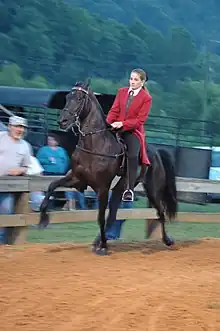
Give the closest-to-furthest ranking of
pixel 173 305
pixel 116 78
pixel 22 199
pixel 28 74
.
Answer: pixel 173 305 < pixel 22 199 < pixel 28 74 < pixel 116 78

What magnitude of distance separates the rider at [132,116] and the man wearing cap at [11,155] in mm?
1250

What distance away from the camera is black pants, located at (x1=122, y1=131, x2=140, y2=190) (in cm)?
1051

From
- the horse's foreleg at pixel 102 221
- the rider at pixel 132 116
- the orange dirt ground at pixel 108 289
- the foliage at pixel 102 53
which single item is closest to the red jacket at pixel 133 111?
the rider at pixel 132 116

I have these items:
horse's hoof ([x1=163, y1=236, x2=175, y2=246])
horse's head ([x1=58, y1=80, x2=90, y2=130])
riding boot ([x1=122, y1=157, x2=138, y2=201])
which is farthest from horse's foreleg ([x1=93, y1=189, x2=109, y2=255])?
horse's hoof ([x1=163, y1=236, x2=175, y2=246])

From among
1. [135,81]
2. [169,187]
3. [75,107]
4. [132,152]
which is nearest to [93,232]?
[169,187]

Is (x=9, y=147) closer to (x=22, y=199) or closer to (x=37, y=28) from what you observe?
(x=22, y=199)

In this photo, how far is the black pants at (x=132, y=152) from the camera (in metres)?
10.5

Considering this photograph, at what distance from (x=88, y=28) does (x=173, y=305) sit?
200ft

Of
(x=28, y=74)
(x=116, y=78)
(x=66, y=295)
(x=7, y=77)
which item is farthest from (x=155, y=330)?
(x=116, y=78)

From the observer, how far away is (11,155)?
35.7 feet

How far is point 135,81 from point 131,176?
49.4 inches

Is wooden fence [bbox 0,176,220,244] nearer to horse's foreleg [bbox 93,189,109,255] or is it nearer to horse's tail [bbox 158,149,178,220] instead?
horse's tail [bbox 158,149,178,220]

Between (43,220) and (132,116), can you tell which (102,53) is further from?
(43,220)

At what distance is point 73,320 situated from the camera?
20.6ft
